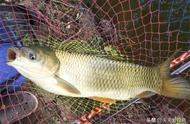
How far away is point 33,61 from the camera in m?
2.66

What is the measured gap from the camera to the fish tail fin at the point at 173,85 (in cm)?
273

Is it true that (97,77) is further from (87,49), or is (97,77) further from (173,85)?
(173,85)

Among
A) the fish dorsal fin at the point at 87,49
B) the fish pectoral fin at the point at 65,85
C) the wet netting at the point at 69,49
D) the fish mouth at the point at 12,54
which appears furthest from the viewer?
the wet netting at the point at 69,49

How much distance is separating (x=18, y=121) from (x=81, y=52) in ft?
3.12

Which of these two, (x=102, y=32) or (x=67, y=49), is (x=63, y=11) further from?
(x=67, y=49)

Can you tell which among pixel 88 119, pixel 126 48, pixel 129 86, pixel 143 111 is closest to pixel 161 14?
pixel 126 48

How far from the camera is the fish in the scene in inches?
106

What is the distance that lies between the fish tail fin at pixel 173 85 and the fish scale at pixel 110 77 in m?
0.03

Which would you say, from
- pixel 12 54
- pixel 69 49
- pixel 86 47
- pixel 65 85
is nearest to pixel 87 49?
pixel 86 47

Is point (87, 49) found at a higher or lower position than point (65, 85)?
higher

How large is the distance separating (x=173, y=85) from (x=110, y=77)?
35cm

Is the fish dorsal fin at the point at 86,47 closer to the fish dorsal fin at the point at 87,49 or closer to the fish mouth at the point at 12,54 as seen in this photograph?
the fish dorsal fin at the point at 87,49

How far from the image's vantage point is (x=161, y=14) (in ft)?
15.6

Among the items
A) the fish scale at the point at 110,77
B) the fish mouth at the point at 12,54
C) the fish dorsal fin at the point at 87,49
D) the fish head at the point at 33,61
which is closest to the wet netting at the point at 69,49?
the fish dorsal fin at the point at 87,49
